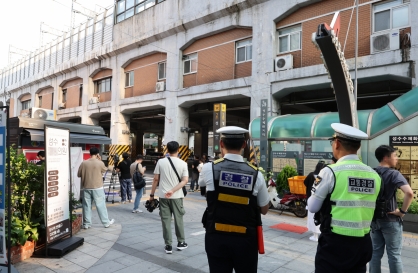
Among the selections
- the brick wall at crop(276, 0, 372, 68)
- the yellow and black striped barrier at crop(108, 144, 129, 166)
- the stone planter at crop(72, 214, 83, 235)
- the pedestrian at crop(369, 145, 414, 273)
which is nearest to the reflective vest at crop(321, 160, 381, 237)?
the pedestrian at crop(369, 145, 414, 273)

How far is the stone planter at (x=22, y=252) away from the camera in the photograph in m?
4.46

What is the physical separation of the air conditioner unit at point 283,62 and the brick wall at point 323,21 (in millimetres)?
450

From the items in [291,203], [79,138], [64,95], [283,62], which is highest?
[64,95]

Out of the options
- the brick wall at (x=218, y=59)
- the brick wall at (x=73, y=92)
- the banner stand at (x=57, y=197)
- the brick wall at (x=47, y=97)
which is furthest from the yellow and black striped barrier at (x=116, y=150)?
the banner stand at (x=57, y=197)

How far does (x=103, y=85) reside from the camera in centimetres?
2667

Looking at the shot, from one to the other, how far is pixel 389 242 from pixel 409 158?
5.17 metres

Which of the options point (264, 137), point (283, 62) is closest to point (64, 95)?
point (283, 62)

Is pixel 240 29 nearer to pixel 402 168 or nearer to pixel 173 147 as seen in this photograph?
pixel 402 168

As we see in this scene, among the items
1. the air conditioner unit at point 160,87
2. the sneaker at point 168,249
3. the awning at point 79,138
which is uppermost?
the air conditioner unit at point 160,87

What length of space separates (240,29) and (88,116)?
1697 cm

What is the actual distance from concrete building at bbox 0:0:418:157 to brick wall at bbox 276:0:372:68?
5 centimetres

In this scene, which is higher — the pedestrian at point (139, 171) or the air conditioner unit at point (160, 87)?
the air conditioner unit at point (160, 87)

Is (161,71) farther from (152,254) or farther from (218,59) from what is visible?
(152,254)

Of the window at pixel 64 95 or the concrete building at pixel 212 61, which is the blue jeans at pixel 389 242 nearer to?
the concrete building at pixel 212 61
